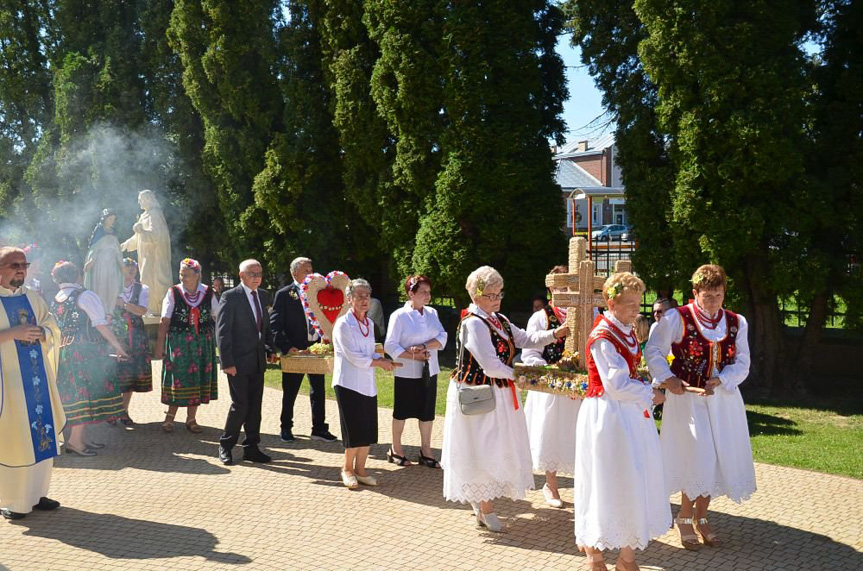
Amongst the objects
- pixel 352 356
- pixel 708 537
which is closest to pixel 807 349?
pixel 708 537

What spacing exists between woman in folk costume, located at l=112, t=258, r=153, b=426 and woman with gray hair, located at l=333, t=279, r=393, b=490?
145 inches

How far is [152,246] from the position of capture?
1694cm

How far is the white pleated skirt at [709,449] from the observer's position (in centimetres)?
561

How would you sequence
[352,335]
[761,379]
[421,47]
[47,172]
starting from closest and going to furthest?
[352,335] → [761,379] → [421,47] → [47,172]

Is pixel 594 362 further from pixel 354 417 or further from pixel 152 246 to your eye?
pixel 152 246

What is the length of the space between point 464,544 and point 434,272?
914 centimetres

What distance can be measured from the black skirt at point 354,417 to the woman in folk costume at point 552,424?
1.51 metres

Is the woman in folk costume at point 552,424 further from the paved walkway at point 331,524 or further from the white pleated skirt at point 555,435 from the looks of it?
the paved walkway at point 331,524

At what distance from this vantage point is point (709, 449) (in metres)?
5.62

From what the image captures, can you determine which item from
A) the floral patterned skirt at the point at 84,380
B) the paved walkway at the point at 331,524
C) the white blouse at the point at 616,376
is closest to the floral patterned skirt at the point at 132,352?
the floral patterned skirt at the point at 84,380

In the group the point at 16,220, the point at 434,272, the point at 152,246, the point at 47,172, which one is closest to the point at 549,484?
the point at 434,272

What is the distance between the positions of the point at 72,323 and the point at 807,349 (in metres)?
9.95

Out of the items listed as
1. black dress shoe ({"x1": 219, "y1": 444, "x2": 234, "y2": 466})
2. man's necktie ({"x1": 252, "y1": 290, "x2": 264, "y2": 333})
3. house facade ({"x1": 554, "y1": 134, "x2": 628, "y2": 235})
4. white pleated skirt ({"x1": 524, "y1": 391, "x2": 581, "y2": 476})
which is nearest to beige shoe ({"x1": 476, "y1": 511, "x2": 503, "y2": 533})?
white pleated skirt ({"x1": 524, "y1": 391, "x2": 581, "y2": 476})

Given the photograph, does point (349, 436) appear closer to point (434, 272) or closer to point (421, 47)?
point (434, 272)
